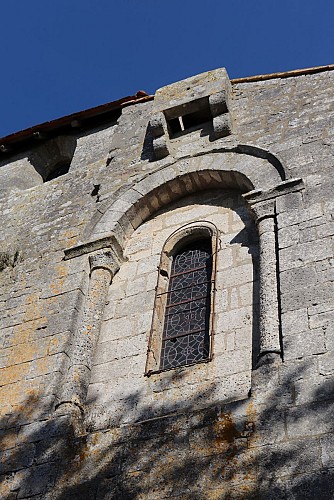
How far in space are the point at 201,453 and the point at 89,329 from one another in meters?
2.25

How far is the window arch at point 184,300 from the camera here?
6910mm

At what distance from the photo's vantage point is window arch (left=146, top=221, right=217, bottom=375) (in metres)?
6.91

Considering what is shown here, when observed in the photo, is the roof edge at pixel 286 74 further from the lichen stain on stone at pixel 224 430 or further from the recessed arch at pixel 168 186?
the lichen stain on stone at pixel 224 430

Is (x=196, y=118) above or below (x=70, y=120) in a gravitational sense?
below

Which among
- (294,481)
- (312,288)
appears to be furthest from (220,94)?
(294,481)

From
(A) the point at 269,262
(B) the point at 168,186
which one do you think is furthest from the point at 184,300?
(B) the point at 168,186

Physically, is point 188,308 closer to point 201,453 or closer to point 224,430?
point 224,430

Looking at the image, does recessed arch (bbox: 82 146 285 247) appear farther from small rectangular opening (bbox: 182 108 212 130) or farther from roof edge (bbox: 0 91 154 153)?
roof edge (bbox: 0 91 154 153)

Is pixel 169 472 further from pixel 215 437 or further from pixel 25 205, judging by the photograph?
pixel 25 205

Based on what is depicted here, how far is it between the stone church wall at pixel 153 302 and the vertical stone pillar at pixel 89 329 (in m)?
0.02

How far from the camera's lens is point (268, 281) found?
6.52 m

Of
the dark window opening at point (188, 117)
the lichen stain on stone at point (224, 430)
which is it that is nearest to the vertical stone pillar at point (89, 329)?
the lichen stain on stone at point (224, 430)

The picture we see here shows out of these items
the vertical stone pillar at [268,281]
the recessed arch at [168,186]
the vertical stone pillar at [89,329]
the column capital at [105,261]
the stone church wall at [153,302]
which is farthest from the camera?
the recessed arch at [168,186]

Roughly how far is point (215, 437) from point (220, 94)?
200 inches
